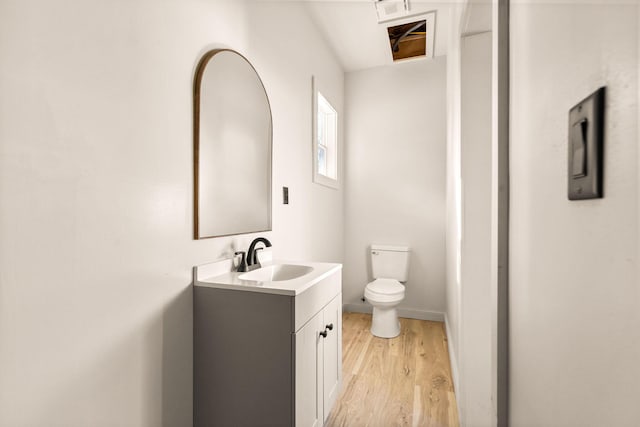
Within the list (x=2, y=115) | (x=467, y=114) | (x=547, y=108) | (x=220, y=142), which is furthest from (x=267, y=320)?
(x=467, y=114)

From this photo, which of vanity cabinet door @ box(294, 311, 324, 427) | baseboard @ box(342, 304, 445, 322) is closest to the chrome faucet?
vanity cabinet door @ box(294, 311, 324, 427)

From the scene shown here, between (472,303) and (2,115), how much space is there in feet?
6.29

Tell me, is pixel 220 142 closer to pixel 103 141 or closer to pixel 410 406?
pixel 103 141

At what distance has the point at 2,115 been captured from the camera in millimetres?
714

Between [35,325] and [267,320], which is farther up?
[35,325]

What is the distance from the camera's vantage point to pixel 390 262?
3.20 metres

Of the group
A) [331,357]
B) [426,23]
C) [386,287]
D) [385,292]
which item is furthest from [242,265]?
[426,23]

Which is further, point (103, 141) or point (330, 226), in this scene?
point (330, 226)

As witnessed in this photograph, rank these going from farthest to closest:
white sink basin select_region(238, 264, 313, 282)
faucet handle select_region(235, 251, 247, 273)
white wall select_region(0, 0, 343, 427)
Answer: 1. white sink basin select_region(238, 264, 313, 282)
2. faucet handle select_region(235, 251, 247, 273)
3. white wall select_region(0, 0, 343, 427)

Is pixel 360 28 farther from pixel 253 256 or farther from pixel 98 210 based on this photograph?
pixel 98 210

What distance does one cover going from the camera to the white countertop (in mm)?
1219

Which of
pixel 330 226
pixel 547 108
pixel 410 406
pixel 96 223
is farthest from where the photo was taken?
pixel 330 226

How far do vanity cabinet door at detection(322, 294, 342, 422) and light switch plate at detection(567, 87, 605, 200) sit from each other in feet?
4.26

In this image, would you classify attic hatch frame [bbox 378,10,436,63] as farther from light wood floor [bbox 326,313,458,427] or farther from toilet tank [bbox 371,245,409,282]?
light wood floor [bbox 326,313,458,427]
